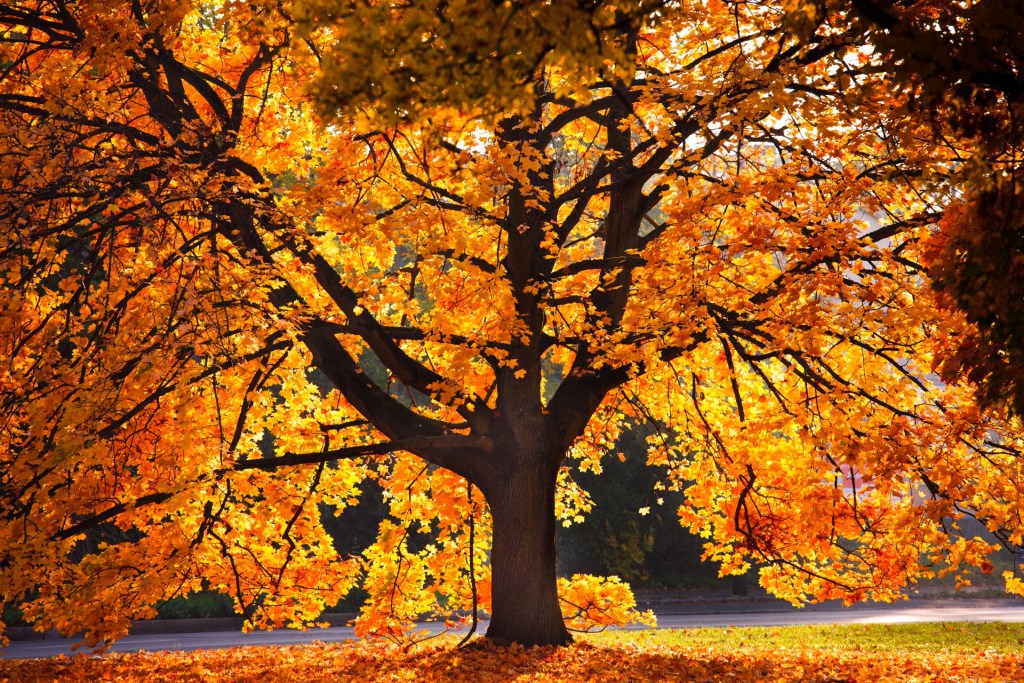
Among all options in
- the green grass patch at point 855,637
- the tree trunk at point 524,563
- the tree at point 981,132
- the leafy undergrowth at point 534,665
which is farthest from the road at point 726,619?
the tree at point 981,132

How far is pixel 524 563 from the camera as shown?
33.5 ft

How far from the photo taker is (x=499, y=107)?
4.68 meters

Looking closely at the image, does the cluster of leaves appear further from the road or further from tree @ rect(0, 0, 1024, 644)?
the road

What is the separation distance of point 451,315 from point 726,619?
43.4 feet

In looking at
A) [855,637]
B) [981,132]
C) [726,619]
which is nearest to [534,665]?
[981,132]

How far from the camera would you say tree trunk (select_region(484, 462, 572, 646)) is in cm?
1018

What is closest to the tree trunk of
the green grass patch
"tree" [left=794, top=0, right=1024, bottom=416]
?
the green grass patch

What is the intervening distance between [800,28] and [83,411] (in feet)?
20.9

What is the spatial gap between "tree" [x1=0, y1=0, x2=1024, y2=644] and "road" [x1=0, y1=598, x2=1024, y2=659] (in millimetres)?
6430

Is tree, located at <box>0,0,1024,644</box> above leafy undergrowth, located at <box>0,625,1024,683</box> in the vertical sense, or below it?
above

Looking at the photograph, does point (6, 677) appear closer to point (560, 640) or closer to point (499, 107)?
point (560, 640)

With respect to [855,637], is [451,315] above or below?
above

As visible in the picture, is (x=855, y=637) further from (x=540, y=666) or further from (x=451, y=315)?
(x=451, y=315)

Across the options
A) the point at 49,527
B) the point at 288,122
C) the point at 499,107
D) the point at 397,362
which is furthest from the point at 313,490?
the point at 499,107
